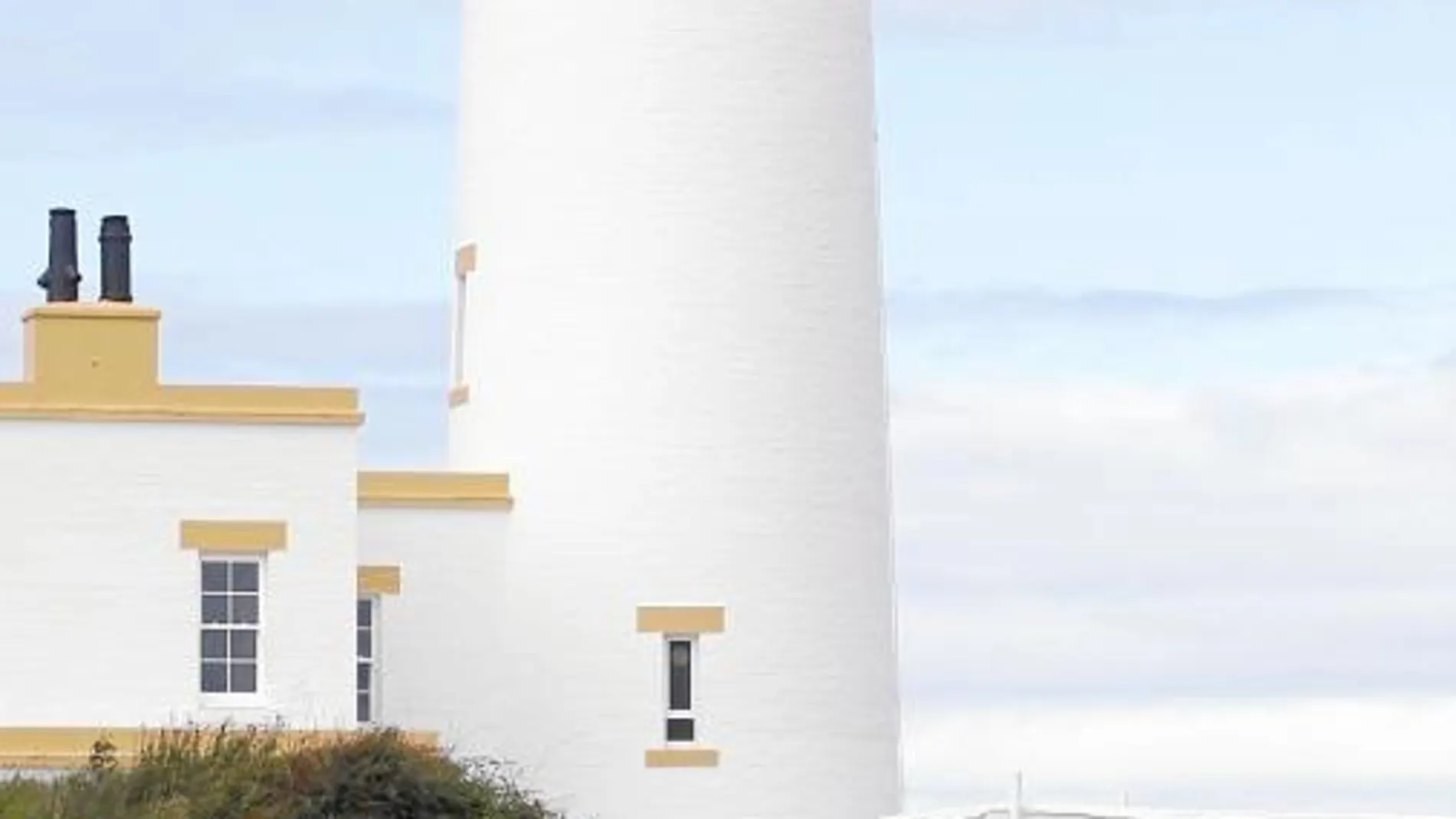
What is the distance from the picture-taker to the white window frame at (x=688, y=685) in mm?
39594

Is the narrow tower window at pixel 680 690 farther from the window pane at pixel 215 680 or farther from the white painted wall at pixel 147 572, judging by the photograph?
the window pane at pixel 215 680

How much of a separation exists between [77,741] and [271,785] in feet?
8.43

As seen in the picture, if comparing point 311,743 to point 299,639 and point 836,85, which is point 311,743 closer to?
point 299,639

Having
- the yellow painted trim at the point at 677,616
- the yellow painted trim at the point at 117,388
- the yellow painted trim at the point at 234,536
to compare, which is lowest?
the yellow painted trim at the point at 677,616

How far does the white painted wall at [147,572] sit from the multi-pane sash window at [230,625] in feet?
0.52

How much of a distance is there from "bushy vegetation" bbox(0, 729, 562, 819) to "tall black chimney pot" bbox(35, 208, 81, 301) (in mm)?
4635

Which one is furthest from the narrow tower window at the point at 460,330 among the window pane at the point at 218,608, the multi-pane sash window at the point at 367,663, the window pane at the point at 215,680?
the window pane at the point at 215,680

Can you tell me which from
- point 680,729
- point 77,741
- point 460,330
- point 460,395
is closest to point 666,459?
point 680,729

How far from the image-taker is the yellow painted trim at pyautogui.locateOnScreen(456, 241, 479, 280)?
41.0m

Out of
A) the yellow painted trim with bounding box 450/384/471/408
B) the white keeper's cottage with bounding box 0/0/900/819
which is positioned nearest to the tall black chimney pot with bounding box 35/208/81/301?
the white keeper's cottage with bounding box 0/0/900/819

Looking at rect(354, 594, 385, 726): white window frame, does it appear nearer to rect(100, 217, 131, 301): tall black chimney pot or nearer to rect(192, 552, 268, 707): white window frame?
rect(192, 552, 268, 707): white window frame

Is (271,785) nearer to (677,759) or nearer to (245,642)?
(245,642)

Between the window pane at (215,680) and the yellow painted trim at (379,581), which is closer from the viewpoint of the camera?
the window pane at (215,680)

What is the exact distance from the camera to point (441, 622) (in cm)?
4003
